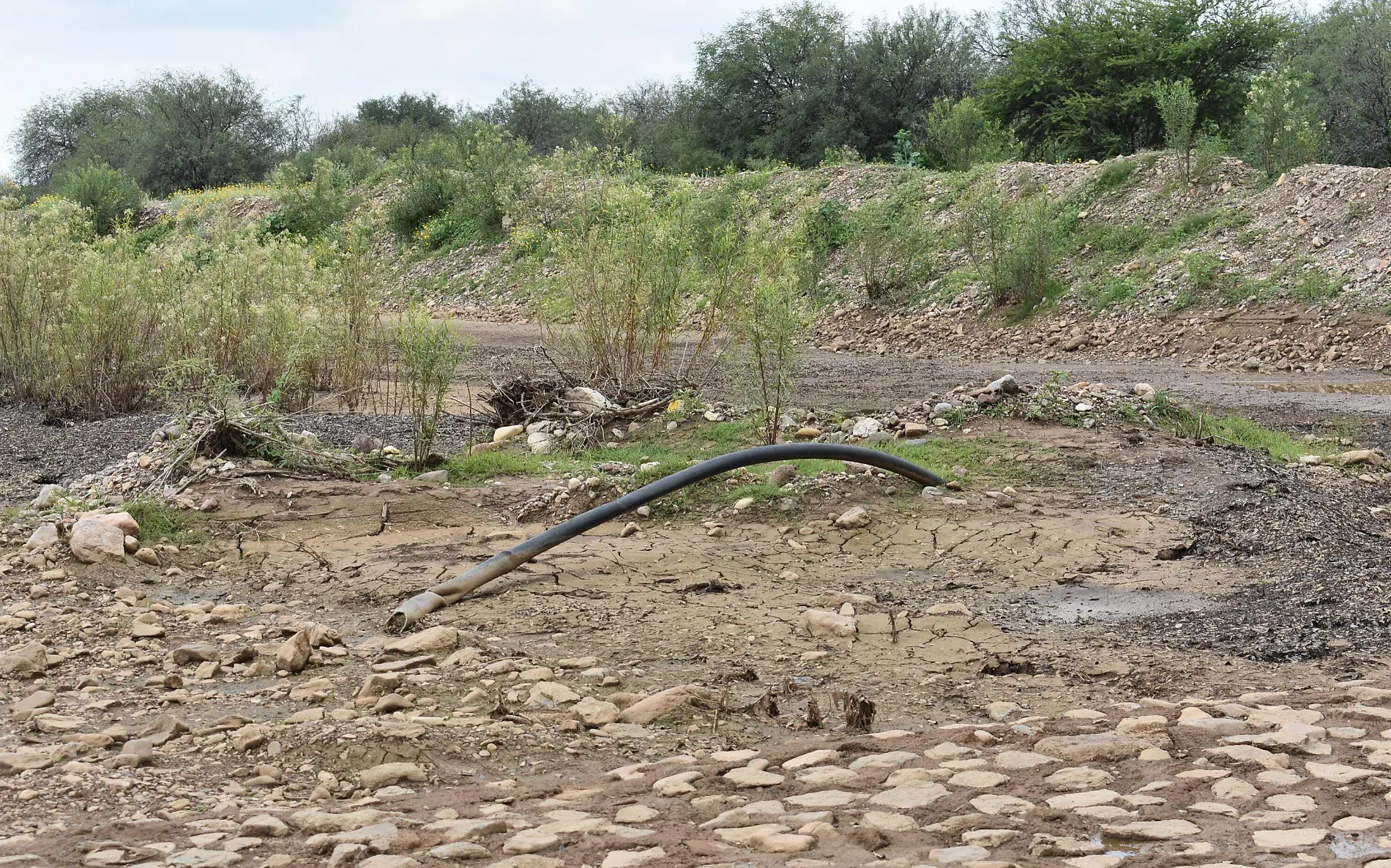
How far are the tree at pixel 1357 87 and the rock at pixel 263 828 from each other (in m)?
24.5

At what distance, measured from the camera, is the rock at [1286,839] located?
2395 mm

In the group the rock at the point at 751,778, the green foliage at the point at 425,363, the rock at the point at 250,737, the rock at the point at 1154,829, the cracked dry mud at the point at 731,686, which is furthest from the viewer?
the green foliage at the point at 425,363

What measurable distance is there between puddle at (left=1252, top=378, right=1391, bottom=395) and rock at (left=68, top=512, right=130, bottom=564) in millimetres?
9599

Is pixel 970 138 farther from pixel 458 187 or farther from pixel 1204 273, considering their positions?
pixel 458 187

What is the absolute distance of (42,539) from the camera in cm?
552

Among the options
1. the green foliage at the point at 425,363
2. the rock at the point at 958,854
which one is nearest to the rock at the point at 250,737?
the rock at the point at 958,854

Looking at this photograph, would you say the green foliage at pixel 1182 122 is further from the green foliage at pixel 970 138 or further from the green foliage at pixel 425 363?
the green foliage at pixel 425 363

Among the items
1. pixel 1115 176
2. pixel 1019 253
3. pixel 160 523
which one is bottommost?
pixel 160 523

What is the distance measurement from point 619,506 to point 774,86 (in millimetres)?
27198

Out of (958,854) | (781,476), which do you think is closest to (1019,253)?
(781,476)

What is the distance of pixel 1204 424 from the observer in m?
7.86

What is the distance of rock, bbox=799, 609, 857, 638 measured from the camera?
448 cm

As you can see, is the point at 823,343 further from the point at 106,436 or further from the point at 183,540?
the point at 183,540

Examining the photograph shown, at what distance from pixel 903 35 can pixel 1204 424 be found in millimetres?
25283
